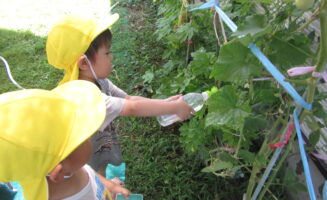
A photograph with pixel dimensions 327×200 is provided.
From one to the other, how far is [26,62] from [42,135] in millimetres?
3276

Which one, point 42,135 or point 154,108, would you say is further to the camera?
point 154,108

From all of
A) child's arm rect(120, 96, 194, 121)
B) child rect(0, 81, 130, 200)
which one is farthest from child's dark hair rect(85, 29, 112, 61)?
child rect(0, 81, 130, 200)

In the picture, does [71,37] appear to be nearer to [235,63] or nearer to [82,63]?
[82,63]

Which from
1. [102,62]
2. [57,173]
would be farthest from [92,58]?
[57,173]

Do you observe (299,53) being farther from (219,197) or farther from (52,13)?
(52,13)

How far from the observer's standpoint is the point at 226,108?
1070 millimetres

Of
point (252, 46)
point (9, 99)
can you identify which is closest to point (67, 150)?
point (9, 99)

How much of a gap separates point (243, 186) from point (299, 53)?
1333 millimetres

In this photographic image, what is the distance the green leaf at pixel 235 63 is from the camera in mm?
972

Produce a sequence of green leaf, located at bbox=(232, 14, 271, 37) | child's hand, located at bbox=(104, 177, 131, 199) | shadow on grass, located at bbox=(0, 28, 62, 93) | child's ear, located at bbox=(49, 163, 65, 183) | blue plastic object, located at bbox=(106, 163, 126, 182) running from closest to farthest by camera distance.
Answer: green leaf, located at bbox=(232, 14, 271, 37), child's ear, located at bbox=(49, 163, 65, 183), child's hand, located at bbox=(104, 177, 131, 199), blue plastic object, located at bbox=(106, 163, 126, 182), shadow on grass, located at bbox=(0, 28, 62, 93)

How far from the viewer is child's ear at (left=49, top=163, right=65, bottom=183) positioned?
1026 mm

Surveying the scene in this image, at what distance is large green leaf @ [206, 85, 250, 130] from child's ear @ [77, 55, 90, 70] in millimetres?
848

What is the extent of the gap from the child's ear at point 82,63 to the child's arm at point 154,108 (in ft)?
0.96

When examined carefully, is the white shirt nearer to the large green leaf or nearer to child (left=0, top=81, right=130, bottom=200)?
child (left=0, top=81, right=130, bottom=200)
